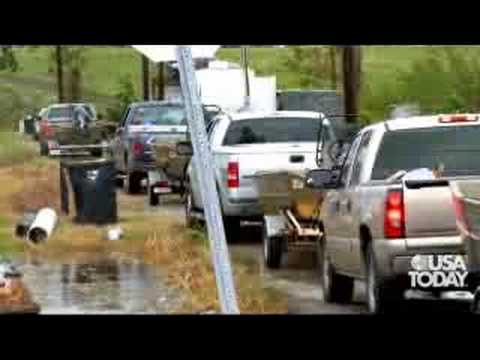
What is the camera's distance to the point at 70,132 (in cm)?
2731

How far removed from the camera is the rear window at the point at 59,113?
94.3ft

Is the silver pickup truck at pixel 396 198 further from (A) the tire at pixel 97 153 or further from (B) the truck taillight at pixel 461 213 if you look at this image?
(A) the tire at pixel 97 153

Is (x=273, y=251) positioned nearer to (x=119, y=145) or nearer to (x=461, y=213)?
(x=461, y=213)

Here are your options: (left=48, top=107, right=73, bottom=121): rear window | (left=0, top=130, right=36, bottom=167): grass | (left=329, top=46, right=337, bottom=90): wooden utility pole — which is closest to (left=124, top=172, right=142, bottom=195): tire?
(left=0, top=130, right=36, bottom=167): grass

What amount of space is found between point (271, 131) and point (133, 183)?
7.77 meters

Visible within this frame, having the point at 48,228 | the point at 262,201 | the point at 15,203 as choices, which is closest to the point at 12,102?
the point at 15,203

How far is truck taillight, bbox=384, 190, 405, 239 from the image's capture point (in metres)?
10.9

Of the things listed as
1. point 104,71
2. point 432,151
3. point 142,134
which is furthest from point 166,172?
point 104,71

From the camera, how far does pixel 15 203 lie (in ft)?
74.4

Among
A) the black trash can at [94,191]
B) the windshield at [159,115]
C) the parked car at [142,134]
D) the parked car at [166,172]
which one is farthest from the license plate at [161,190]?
the black trash can at [94,191]
